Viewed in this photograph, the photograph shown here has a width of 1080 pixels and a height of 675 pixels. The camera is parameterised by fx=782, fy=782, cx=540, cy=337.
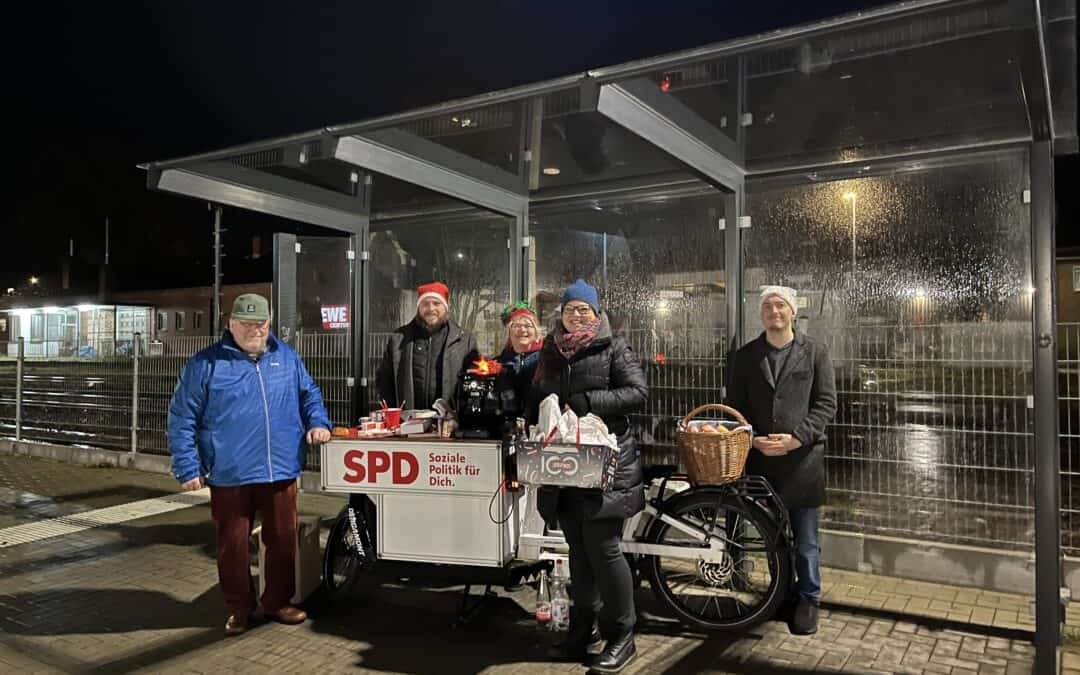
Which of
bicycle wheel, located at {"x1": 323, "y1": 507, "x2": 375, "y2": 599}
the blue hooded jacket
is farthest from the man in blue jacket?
bicycle wheel, located at {"x1": 323, "y1": 507, "x2": 375, "y2": 599}

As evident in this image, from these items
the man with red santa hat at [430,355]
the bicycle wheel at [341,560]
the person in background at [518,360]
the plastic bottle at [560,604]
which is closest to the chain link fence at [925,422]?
the person in background at [518,360]

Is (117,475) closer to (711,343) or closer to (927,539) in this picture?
(711,343)

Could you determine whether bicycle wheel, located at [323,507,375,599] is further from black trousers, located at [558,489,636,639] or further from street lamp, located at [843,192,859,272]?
street lamp, located at [843,192,859,272]

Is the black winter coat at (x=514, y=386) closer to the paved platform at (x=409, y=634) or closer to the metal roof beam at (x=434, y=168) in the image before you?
the paved platform at (x=409, y=634)

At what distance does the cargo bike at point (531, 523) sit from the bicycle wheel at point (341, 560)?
207mm

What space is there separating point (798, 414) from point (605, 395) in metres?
1.36

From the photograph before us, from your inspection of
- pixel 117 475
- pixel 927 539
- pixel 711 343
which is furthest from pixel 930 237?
pixel 117 475

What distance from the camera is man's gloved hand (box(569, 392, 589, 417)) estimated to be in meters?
3.78

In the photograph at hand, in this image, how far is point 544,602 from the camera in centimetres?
440

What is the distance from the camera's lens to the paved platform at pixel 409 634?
3980 mm

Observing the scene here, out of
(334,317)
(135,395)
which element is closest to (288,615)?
(334,317)

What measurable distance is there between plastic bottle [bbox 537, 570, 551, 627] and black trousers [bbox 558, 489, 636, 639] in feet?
1.71

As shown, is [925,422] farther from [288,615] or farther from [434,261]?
[434,261]

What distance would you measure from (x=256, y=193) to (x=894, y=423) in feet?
17.5
